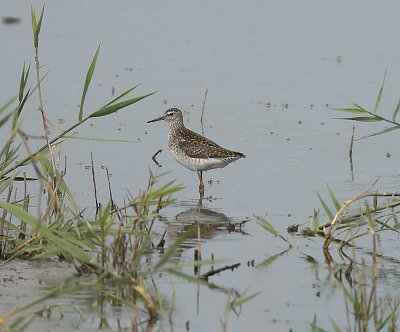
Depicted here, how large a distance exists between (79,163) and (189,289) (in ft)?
13.9

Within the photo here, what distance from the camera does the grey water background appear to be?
776 cm

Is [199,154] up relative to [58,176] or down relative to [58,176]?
up

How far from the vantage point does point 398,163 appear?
1182 cm

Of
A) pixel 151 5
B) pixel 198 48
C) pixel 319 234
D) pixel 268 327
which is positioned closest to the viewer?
pixel 268 327

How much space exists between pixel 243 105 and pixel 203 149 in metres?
2.89

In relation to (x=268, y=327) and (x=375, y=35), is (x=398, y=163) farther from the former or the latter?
(x=375, y=35)

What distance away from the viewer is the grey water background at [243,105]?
7.76 metres

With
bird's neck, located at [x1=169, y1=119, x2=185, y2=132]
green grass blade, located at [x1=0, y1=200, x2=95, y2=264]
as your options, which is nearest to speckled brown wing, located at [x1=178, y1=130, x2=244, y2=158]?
bird's neck, located at [x1=169, y1=119, x2=185, y2=132]

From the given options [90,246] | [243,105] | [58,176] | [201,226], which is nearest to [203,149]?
[201,226]

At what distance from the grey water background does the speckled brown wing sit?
267mm

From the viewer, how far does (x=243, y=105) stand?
14.2 meters

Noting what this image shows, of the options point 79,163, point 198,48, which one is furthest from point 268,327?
point 198,48

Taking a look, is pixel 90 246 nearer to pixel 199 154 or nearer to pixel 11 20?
pixel 199 154

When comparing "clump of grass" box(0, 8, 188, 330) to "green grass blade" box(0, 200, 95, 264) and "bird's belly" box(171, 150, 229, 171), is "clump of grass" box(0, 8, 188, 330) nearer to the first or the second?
"green grass blade" box(0, 200, 95, 264)
